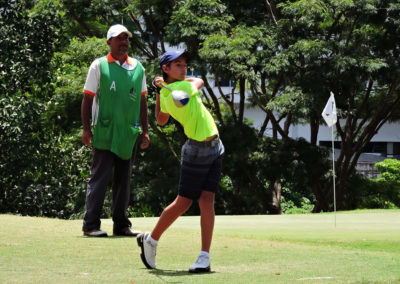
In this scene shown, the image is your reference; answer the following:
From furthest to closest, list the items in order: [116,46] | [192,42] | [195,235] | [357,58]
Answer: [192,42] → [357,58] → [195,235] → [116,46]

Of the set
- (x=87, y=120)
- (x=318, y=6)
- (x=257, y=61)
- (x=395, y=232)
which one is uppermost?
(x=318, y=6)

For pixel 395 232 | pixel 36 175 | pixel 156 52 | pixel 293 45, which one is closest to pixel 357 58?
pixel 293 45

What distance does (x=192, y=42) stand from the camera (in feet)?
65.3

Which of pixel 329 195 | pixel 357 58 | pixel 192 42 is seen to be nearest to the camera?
pixel 357 58

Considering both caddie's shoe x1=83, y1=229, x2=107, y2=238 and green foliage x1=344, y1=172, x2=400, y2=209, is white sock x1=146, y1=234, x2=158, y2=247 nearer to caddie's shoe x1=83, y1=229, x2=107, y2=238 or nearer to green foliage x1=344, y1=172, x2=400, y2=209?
caddie's shoe x1=83, y1=229, x2=107, y2=238

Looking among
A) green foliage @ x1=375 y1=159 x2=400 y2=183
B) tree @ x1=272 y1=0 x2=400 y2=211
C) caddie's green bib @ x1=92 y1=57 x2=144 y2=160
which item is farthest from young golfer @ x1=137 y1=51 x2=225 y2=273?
green foliage @ x1=375 y1=159 x2=400 y2=183

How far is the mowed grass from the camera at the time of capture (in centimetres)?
514

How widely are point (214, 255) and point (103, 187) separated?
177cm

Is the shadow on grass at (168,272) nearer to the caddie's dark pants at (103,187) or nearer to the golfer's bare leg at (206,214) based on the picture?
the golfer's bare leg at (206,214)

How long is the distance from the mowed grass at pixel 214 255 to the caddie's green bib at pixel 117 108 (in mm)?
953

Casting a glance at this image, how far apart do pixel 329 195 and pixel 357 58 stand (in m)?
5.15

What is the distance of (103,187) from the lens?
25.6 feet

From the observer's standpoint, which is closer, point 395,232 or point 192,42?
point 395,232

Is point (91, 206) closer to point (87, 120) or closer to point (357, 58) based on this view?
point (87, 120)
